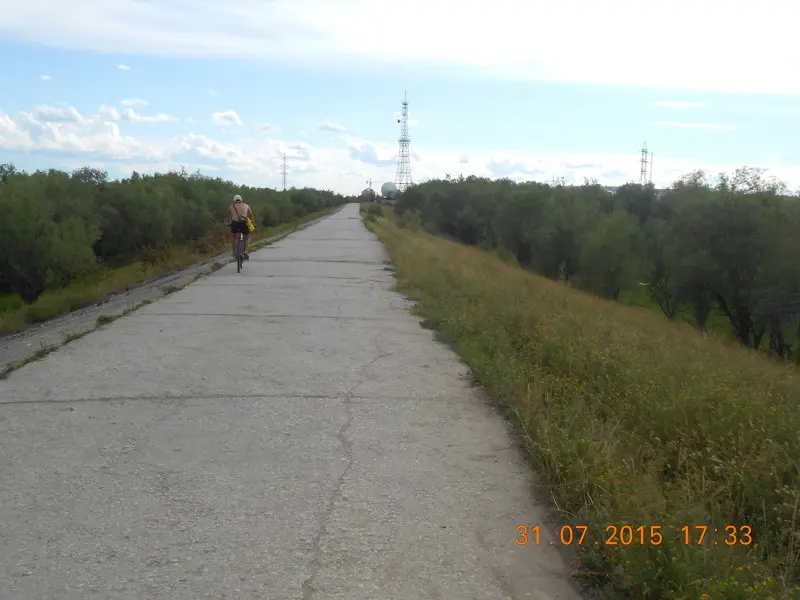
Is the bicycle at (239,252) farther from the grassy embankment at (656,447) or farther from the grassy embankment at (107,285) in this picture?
the grassy embankment at (656,447)

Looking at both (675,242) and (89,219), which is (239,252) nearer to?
(89,219)

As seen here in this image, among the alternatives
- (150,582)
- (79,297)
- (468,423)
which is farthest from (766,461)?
(79,297)

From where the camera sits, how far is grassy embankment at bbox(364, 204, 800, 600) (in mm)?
3418

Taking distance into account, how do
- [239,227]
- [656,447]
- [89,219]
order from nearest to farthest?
[656,447] → [239,227] → [89,219]

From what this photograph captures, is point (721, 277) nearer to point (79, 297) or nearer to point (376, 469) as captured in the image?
point (79, 297)

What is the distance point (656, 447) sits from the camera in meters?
5.55

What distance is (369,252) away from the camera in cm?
2483

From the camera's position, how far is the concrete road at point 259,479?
346 cm

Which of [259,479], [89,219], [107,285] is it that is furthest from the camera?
[89,219]

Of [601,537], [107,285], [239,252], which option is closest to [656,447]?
[601,537]

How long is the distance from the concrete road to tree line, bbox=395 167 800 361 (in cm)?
1476

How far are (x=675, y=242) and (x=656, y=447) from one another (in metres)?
36.6

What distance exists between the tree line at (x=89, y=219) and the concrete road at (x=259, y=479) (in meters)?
18.3

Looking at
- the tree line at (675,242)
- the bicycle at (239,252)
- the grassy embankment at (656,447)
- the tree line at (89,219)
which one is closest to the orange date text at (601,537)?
the grassy embankment at (656,447)
